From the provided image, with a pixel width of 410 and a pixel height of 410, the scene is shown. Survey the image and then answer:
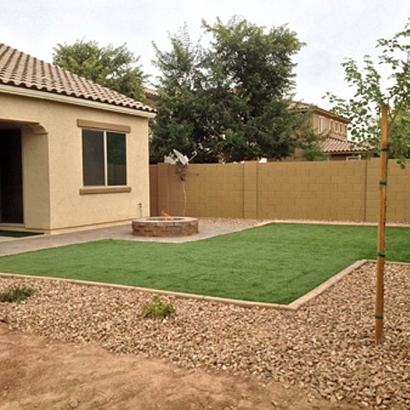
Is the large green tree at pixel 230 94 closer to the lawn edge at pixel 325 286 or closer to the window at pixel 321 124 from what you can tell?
the lawn edge at pixel 325 286

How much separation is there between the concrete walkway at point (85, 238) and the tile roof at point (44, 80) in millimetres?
3459

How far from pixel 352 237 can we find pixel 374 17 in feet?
15.7

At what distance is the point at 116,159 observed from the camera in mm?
13500

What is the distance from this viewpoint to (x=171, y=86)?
2048 centimetres

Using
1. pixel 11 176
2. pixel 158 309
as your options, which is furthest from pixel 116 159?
pixel 158 309

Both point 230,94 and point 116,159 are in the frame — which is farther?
point 230,94

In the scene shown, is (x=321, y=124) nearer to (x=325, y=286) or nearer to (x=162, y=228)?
(x=162, y=228)

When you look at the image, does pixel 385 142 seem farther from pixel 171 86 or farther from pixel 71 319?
pixel 171 86

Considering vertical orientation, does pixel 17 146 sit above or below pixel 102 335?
above

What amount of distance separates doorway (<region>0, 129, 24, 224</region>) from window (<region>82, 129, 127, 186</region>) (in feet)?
5.53

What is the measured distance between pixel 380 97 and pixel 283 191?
10.7m

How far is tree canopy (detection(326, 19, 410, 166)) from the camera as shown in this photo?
416 centimetres

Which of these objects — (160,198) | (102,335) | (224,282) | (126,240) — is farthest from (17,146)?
(102,335)

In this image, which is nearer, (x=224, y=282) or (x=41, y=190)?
(x=224, y=282)
